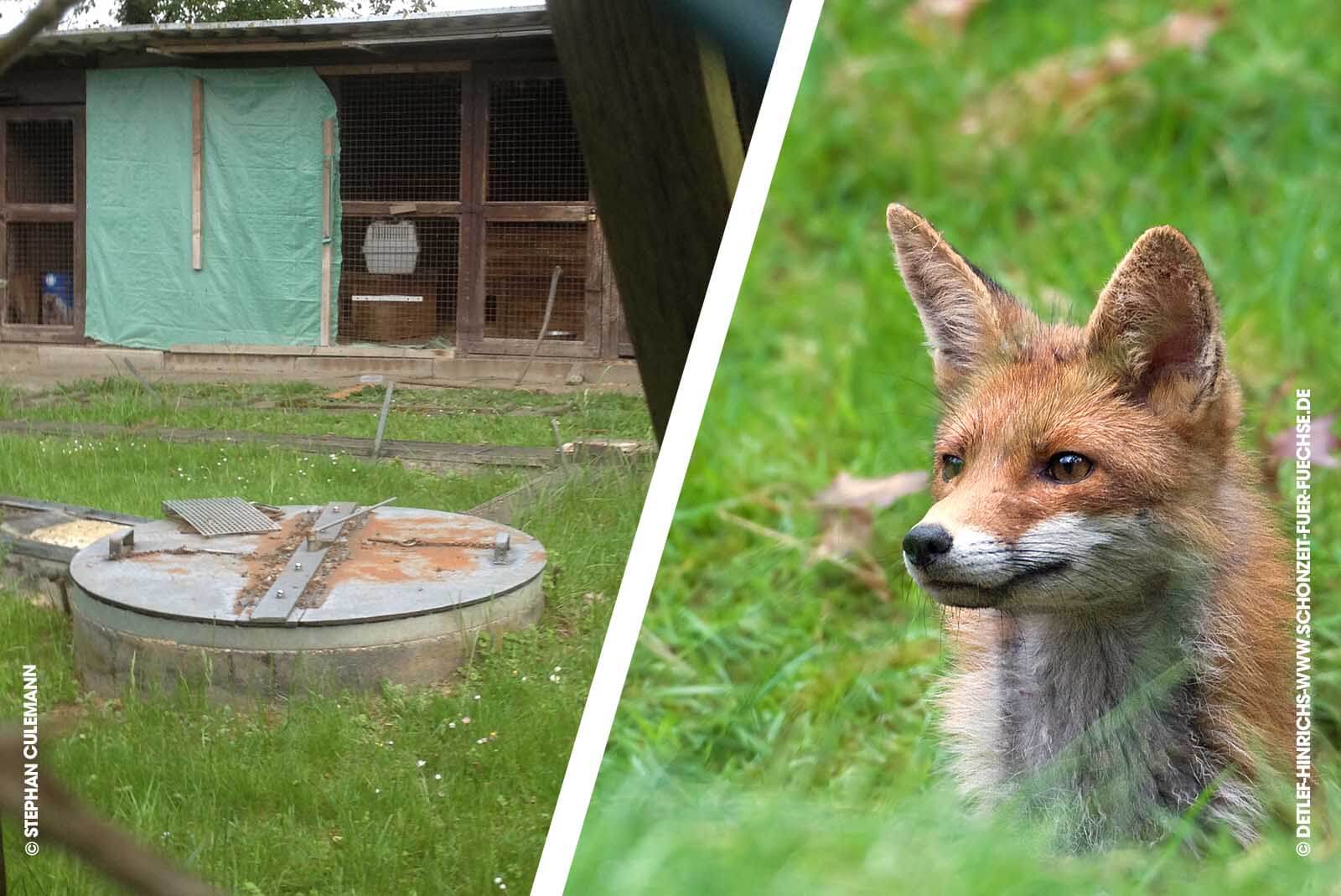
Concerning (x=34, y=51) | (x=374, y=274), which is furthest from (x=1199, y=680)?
(x=34, y=51)

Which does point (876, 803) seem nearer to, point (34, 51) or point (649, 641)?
point (649, 641)

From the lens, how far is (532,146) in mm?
1144

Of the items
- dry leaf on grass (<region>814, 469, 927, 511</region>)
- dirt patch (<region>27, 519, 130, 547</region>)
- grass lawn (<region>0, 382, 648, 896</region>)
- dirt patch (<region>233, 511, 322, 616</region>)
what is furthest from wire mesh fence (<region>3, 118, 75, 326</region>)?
dry leaf on grass (<region>814, 469, 927, 511</region>)

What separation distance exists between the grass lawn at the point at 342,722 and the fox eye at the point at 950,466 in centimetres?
43

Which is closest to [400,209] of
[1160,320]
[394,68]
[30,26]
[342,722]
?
[394,68]

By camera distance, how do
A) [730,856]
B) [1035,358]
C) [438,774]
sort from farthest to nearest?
1. [438,774]
2. [730,856]
3. [1035,358]

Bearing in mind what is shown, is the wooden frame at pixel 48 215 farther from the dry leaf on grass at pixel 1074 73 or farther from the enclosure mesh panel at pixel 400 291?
the dry leaf on grass at pixel 1074 73

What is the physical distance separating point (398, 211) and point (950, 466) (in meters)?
0.61

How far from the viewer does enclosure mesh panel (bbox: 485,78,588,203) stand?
3.68 ft

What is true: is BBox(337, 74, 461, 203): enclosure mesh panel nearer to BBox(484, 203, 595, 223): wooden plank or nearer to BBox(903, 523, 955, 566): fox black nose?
BBox(484, 203, 595, 223): wooden plank

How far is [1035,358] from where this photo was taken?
811 millimetres

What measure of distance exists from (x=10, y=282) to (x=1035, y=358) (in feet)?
3.11

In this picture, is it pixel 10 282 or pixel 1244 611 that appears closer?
pixel 1244 611

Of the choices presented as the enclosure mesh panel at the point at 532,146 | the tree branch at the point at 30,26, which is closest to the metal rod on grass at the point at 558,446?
the enclosure mesh panel at the point at 532,146
